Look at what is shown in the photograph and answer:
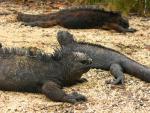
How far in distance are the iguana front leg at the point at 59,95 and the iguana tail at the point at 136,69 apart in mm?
1191

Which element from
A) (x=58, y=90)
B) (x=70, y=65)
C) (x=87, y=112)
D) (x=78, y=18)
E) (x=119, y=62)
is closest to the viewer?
(x=87, y=112)

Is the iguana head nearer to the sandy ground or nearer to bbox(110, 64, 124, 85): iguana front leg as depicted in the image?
the sandy ground

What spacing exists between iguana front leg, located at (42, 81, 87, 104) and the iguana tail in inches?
46.9

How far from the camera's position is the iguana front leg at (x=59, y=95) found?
6.24 metres

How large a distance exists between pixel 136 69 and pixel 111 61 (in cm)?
53

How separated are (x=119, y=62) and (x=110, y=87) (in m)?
0.88

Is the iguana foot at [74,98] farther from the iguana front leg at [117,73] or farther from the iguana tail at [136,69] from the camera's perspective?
the iguana tail at [136,69]

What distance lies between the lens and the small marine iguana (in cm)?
729

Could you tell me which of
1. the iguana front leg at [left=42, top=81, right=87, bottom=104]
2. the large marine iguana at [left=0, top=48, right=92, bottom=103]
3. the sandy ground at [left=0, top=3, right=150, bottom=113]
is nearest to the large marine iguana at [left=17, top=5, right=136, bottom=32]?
the sandy ground at [left=0, top=3, right=150, bottom=113]

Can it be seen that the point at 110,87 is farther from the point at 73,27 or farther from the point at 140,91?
the point at 73,27

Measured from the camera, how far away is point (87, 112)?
5949mm

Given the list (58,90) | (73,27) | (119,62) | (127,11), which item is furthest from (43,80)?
(127,11)

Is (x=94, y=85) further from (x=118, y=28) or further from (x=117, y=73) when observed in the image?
(x=118, y=28)

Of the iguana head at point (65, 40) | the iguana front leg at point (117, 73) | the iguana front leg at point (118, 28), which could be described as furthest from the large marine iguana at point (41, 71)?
the iguana front leg at point (118, 28)
